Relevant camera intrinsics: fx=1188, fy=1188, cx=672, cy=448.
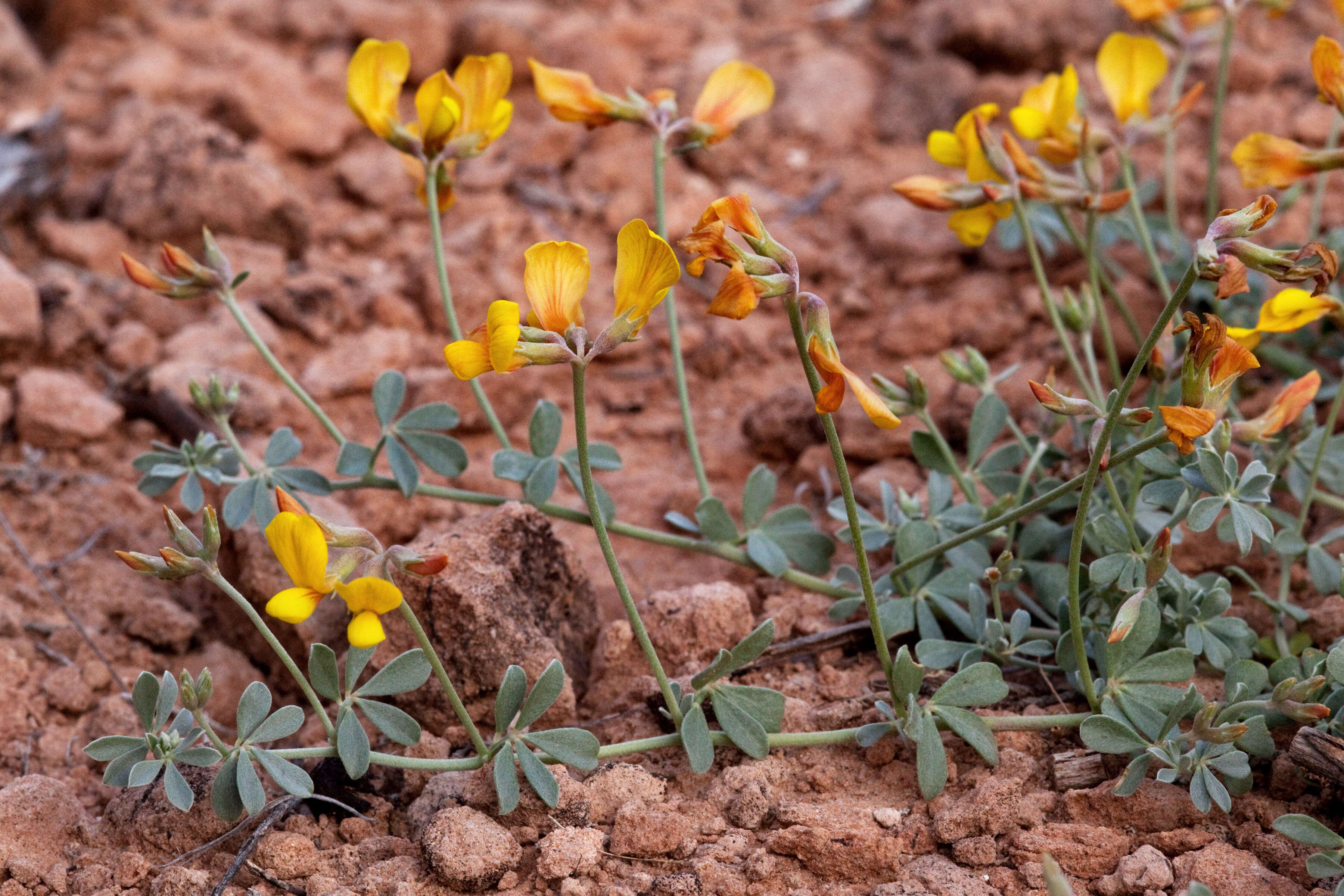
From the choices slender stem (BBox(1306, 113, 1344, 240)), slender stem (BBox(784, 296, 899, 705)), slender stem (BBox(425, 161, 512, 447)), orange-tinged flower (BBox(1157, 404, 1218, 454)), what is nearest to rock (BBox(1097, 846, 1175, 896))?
slender stem (BBox(784, 296, 899, 705))

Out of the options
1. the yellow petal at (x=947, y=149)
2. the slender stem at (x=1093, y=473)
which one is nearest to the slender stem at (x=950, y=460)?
the slender stem at (x=1093, y=473)

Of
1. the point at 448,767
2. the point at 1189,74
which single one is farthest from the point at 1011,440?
the point at 1189,74

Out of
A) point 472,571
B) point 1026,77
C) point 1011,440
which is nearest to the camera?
point 472,571

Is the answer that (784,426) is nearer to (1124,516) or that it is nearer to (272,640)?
(1124,516)

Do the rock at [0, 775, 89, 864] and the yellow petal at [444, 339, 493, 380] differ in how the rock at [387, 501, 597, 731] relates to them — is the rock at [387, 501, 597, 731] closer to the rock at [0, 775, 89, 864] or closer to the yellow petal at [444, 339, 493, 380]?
the yellow petal at [444, 339, 493, 380]

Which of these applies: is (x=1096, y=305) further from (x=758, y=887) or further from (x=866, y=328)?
(x=758, y=887)

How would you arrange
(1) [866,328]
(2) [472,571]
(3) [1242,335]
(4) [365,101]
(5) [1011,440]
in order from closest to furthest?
(3) [1242,335], (2) [472,571], (4) [365,101], (5) [1011,440], (1) [866,328]

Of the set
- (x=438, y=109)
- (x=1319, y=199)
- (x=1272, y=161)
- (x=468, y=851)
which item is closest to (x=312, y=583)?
(x=468, y=851)

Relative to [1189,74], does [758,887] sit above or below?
below

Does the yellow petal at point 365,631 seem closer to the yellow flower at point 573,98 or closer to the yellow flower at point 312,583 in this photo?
the yellow flower at point 312,583
